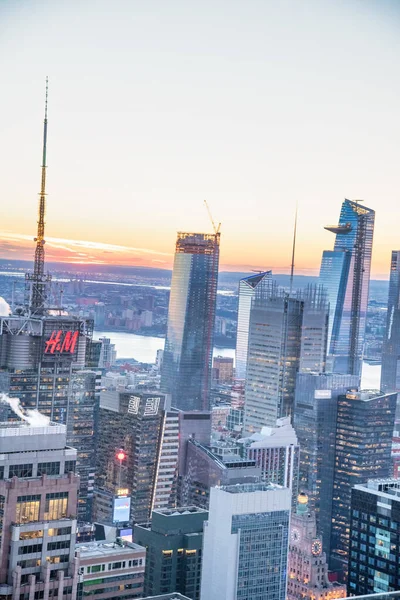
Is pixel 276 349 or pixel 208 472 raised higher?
pixel 276 349

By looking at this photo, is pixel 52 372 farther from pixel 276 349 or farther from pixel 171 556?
pixel 276 349

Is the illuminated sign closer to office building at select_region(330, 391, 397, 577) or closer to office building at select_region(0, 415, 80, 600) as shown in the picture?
office building at select_region(330, 391, 397, 577)

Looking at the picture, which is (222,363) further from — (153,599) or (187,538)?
(153,599)

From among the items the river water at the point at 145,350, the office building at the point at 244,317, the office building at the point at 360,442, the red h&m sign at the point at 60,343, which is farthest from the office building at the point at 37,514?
the office building at the point at 244,317

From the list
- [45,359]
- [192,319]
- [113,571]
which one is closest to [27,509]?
[113,571]

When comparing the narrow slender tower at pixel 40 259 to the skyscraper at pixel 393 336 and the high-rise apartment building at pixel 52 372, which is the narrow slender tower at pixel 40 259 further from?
the skyscraper at pixel 393 336
